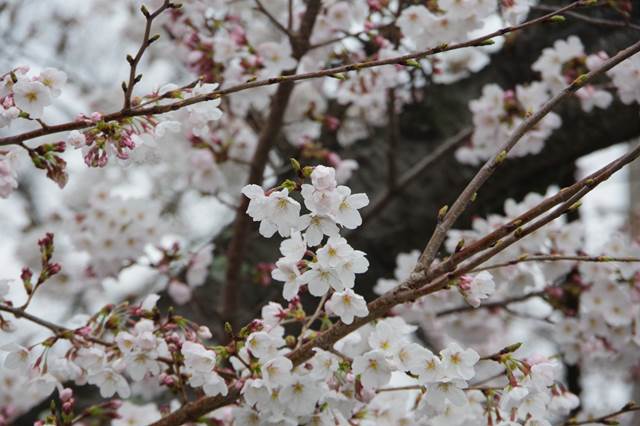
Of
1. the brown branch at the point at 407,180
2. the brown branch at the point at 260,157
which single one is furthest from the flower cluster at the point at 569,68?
the brown branch at the point at 260,157

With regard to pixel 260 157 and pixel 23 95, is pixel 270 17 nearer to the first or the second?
pixel 260 157

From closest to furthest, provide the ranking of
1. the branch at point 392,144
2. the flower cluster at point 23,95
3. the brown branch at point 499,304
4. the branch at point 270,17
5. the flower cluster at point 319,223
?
the flower cluster at point 319,223 < the flower cluster at point 23,95 < the branch at point 270,17 < the brown branch at point 499,304 < the branch at point 392,144

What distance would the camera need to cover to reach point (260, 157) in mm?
2664

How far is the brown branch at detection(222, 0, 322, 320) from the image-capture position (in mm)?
2459

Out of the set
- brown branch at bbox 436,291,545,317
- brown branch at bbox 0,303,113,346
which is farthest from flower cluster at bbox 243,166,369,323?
brown branch at bbox 436,291,545,317

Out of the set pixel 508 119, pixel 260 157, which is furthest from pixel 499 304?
pixel 260 157

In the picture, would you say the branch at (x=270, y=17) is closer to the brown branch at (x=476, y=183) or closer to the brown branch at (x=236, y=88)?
the brown branch at (x=236, y=88)

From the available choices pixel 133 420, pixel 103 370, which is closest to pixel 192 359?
pixel 103 370

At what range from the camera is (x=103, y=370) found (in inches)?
67.5

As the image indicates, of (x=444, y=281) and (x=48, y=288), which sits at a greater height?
(x=48, y=288)

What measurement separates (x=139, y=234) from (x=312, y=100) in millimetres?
966

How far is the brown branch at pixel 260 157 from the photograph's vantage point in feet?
8.07

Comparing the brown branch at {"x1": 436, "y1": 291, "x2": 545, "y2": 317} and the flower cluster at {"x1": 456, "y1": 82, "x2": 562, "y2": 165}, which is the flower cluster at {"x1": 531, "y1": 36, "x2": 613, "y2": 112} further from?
the brown branch at {"x1": 436, "y1": 291, "x2": 545, "y2": 317}

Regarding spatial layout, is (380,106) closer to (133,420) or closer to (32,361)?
(133,420)
